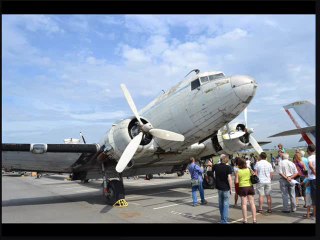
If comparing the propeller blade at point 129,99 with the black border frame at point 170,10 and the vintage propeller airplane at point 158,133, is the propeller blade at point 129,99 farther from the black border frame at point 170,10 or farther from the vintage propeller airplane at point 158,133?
the black border frame at point 170,10

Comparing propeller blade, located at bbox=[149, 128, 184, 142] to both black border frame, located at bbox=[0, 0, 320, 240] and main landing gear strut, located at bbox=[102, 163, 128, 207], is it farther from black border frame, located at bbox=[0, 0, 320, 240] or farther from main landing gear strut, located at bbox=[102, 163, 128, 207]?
black border frame, located at bbox=[0, 0, 320, 240]

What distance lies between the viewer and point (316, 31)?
21.1 feet

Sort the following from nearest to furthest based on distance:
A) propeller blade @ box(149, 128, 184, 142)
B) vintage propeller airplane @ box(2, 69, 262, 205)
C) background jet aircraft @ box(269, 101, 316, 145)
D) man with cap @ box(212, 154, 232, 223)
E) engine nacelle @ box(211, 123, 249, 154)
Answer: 1. man with cap @ box(212, 154, 232, 223)
2. vintage propeller airplane @ box(2, 69, 262, 205)
3. propeller blade @ box(149, 128, 184, 142)
4. engine nacelle @ box(211, 123, 249, 154)
5. background jet aircraft @ box(269, 101, 316, 145)

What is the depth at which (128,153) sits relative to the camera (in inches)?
430

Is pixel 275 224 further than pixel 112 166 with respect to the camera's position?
No

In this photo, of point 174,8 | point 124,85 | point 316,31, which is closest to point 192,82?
point 124,85

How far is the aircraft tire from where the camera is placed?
12026mm

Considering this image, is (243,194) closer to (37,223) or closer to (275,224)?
(275,224)

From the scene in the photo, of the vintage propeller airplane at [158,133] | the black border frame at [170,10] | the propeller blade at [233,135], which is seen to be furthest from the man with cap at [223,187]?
the propeller blade at [233,135]

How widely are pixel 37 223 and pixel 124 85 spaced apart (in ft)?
20.4

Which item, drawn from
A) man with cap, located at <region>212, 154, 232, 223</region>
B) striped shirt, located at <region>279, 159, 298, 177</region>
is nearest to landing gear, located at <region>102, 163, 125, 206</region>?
man with cap, located at <region>212, 154, 232, 223</region>

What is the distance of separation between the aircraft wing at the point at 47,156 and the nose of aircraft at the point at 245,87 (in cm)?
628

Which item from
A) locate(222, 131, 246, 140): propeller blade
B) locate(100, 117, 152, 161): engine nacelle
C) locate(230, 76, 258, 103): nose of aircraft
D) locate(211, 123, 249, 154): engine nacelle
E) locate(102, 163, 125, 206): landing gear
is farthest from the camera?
locate(211, 123, 249, 154): engine nacelle

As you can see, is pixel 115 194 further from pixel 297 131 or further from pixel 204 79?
pixel 297 131
